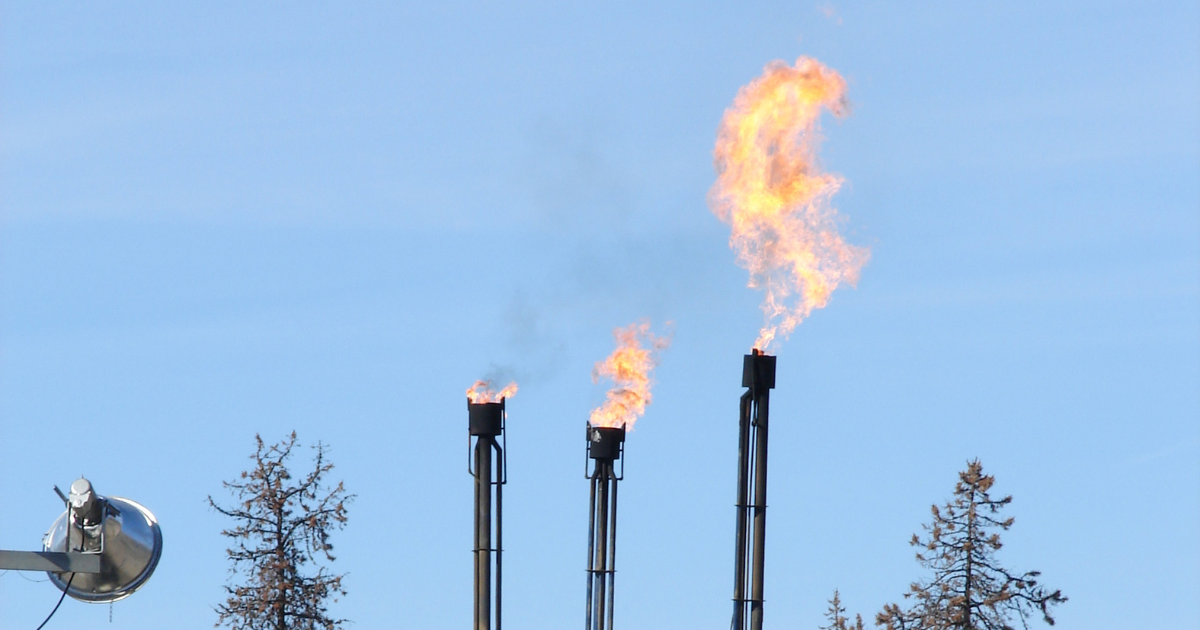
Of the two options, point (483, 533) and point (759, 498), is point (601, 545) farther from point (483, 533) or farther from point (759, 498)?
point (759, 498)

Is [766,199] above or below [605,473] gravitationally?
above

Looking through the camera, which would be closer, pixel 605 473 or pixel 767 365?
pixel 767 365

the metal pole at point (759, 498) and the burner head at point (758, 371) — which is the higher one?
the burner head at point (758, 371)

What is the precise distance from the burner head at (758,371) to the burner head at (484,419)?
229 inches

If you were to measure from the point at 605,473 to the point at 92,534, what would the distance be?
20.7 meters

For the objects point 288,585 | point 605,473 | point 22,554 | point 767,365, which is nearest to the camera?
point 22,554

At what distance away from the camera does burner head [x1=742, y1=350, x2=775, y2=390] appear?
33.6m

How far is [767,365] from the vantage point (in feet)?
111

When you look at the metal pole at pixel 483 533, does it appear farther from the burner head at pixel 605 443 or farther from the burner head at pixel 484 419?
the burner head at pixel 605 443

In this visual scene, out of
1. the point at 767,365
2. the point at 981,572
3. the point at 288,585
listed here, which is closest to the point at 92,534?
the point at 767,365

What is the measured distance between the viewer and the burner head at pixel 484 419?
37406mm

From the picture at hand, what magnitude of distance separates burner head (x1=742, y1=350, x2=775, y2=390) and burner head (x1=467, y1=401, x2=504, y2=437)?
5.83 m

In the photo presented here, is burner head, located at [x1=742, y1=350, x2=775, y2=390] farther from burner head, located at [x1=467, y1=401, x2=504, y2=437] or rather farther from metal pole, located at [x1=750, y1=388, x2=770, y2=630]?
burner head, located at [x1=467, y1=401, x2=504, y2=437]

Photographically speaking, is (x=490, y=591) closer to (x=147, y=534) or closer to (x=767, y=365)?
(x=767, y=365)
